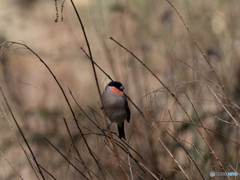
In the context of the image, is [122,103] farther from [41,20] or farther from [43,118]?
[41,20]

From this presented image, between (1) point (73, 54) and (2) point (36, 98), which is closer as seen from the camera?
(2) point (36, 98)

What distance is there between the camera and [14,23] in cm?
344

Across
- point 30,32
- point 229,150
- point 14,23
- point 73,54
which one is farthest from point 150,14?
point 229,150

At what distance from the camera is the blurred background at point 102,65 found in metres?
2.40

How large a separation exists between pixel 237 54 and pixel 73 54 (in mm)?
2014

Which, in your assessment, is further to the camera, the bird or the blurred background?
the blurred background

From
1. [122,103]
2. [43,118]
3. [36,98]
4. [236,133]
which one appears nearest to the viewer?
[122,103]

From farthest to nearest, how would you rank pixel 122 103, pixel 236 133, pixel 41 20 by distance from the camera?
pixel 41 20 → pixel 236 133 → pixel 122 103

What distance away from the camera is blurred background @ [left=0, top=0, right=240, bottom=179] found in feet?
7.88

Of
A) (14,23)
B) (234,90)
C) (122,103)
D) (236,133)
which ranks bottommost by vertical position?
(236,133)

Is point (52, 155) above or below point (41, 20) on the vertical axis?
below

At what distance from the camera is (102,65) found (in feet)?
10.6

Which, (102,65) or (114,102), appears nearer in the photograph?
(114,102)

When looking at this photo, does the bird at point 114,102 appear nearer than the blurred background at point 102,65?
Yes
